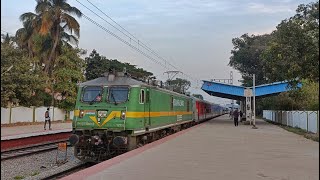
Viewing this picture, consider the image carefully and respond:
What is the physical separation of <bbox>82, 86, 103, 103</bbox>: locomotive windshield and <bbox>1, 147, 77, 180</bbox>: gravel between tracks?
246 cm

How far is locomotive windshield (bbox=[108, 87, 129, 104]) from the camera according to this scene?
13.9 meters

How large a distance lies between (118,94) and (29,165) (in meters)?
3.85

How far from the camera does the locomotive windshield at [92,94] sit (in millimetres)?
14102

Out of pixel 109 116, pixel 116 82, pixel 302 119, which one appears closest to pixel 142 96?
pixel 116 82

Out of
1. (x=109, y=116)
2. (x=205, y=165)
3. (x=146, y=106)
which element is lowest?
(x=205, y=165)

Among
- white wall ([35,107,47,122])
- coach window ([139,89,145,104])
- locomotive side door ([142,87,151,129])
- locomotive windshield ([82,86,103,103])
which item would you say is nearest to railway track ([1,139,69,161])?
locomotive windshield ([82,86,103,103])

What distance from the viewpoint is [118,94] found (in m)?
14.0

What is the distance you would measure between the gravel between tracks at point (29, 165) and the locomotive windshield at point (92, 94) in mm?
2464

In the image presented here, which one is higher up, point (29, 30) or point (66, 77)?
point (29, 30)

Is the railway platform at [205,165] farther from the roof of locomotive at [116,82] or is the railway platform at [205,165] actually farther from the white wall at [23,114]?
the white wall at [23,114]

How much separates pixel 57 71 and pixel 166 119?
1092 inches

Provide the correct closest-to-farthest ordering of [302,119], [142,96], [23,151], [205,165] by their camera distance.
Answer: [205,165] → [142,96] → [23,151] → [302,119]

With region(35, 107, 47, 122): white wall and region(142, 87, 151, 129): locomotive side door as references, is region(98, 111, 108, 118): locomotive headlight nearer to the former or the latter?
region(142, 87, 151, 129): locomotive side door

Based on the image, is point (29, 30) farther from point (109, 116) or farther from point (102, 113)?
point (109, 116)
